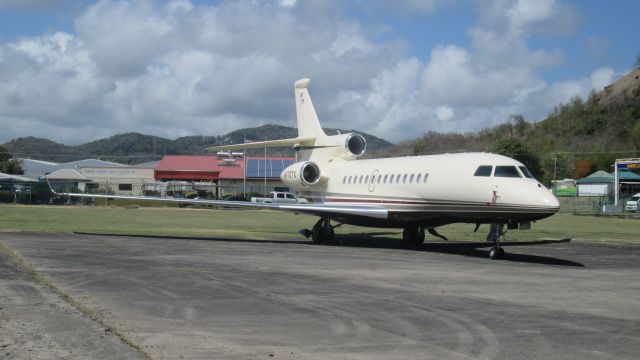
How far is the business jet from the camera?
65.9ft

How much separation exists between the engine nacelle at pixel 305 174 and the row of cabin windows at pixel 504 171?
978 cm

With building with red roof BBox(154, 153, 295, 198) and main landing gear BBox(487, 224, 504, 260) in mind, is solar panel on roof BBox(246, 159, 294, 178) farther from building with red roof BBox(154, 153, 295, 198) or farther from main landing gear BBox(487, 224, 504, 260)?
main landing gear BBox(487, 224, 504, 260)

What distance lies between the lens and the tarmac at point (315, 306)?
794 cm

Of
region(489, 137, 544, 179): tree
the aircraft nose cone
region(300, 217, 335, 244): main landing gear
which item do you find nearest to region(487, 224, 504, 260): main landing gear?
the aircraft nose cone

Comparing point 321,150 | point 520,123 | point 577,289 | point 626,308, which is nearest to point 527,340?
point 626,308

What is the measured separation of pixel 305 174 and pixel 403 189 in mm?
6447

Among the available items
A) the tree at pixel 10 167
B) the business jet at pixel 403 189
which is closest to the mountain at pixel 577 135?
the tree at pixel 10 167

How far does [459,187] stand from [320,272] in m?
7.25

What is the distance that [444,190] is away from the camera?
22.1 meters

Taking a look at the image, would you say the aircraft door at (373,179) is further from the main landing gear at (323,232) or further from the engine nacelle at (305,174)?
the engine nacelle at (305,174)

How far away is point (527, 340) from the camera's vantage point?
863 centimetres

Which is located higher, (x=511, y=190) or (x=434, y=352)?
(x=511, y=190)

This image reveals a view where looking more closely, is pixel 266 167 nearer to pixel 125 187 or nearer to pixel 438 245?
pixel 125 187

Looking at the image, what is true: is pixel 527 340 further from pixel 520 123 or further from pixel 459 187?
pixel 520 123
